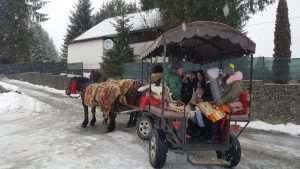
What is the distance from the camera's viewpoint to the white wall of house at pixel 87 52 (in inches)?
1715

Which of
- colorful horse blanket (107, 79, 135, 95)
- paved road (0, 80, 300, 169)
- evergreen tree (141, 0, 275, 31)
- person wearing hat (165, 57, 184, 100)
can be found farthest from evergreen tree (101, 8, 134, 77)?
person wearing hat (165, 57, 184, 100)

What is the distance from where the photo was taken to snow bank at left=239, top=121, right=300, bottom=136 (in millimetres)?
14461

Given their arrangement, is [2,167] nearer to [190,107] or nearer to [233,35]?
[190,107]

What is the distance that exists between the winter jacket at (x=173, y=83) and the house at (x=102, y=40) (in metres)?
25.8

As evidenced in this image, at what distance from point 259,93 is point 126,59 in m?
12.2

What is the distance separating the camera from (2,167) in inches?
326

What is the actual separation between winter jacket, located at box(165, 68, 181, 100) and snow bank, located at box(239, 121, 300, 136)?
6800 mm

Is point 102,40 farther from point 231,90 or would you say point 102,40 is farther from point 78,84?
point 231,90

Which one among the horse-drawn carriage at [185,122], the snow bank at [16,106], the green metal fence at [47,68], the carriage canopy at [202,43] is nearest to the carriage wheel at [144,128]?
the horse-drawn carriage at [185,122]

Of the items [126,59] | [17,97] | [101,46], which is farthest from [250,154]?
[101,46]

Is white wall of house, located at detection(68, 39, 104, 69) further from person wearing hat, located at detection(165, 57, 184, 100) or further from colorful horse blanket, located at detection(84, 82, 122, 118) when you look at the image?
person wearing hat, located at detection(165, 57, 184, 100)

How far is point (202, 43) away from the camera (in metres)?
10.1

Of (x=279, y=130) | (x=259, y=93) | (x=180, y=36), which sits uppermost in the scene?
(x=180, y=36)

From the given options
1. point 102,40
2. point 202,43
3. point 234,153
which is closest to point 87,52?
point 102,40
